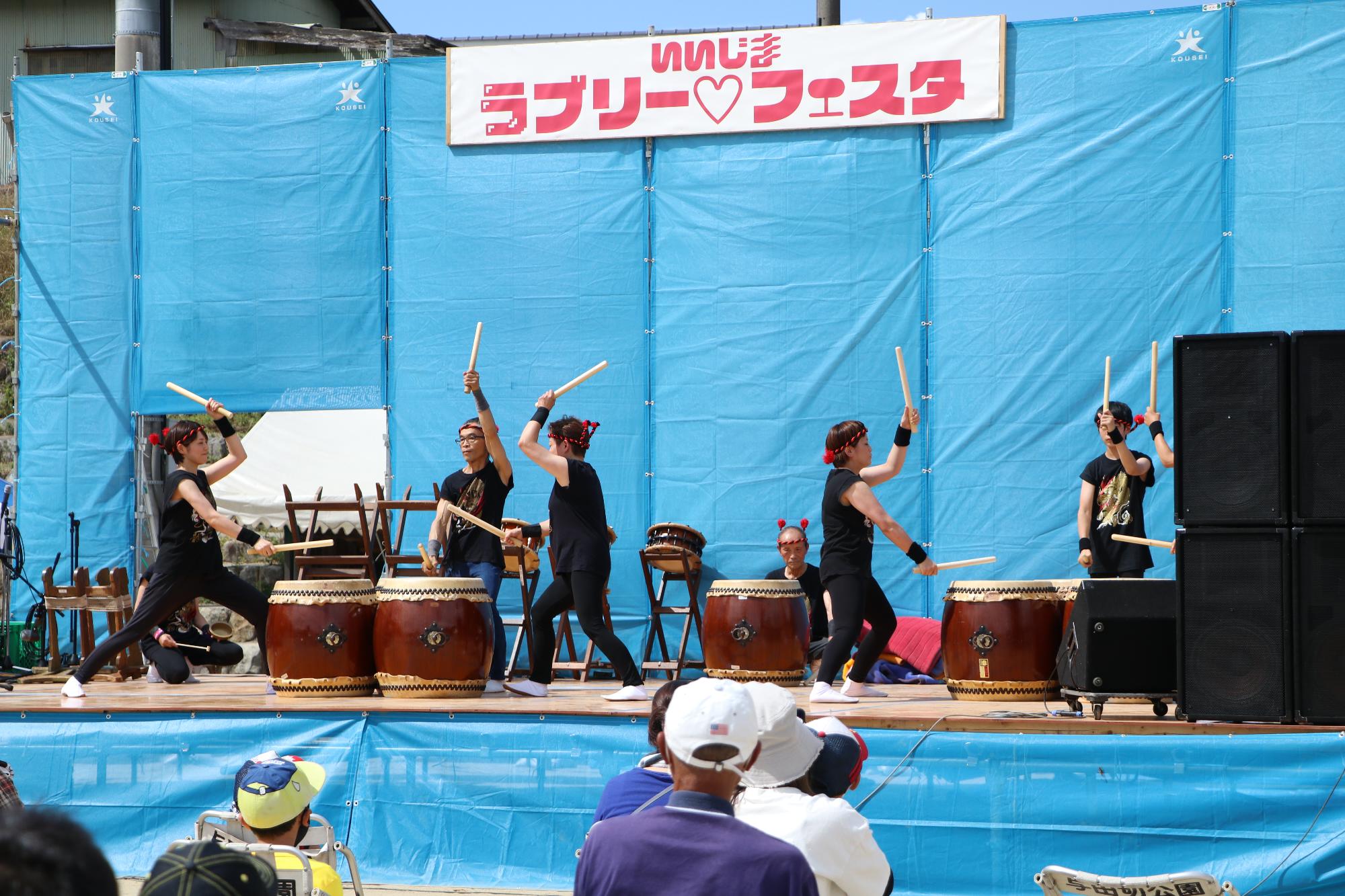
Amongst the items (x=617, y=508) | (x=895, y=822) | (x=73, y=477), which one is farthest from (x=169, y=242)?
(x=895, y=822)

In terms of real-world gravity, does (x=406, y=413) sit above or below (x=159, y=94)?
below

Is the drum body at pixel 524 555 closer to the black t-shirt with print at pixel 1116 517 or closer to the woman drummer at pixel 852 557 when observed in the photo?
the woman drummer at pixel 852 557

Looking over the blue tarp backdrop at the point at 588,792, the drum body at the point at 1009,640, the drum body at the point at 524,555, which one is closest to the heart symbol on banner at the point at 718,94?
the drum body at the point at 524,555

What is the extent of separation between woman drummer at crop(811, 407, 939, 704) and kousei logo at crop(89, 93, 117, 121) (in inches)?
254

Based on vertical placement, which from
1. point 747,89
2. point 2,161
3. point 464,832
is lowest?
point 464,832

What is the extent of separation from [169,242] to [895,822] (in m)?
7.22

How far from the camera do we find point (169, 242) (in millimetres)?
A: 10812

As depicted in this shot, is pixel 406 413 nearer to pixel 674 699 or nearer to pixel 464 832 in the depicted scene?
pixel 464 832

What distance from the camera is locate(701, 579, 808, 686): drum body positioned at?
7719 millimetres

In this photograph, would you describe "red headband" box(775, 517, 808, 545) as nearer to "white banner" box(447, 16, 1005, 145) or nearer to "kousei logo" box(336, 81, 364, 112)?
"white banner" box(447, 16, 1005, 145)

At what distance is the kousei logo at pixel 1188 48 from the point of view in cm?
938

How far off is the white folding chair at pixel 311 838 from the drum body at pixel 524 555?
147 inches

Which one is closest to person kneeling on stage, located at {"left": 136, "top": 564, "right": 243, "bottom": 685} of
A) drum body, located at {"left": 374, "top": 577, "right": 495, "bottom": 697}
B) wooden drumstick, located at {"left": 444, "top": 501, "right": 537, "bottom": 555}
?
drum body, located at {"left": 374, "top": 577, "right": 495, "bottom": 697}

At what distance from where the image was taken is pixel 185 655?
8.81m
